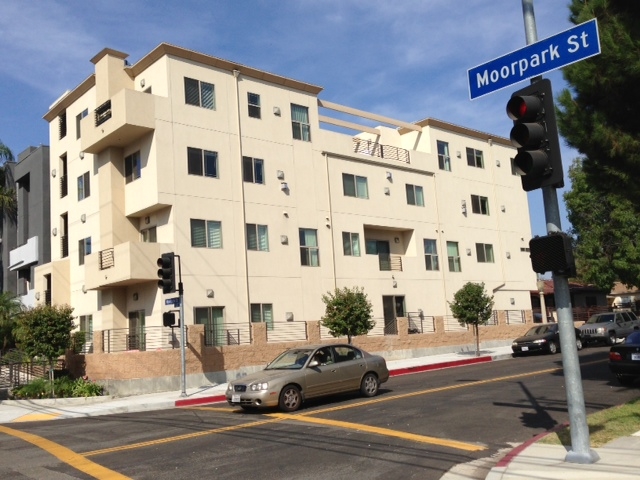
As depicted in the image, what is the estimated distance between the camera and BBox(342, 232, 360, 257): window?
1254 inches

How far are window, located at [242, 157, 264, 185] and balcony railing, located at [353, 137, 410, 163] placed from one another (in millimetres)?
6755

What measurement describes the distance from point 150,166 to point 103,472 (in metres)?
18.5

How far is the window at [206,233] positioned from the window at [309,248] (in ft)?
14.5

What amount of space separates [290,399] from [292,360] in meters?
1.33

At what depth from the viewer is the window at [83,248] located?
29728mm

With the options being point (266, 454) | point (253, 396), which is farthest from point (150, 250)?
point (266, 454)

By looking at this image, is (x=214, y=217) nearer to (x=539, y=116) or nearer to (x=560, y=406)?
(x=560, y=406)

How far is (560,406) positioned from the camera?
1352 centimetres

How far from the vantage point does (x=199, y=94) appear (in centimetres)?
2784

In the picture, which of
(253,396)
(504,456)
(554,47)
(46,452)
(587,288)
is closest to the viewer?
(554,47)

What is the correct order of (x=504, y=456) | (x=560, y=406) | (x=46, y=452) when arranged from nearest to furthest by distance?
(x=504, y=456) → (x=46, y=452) → (x=560, y=406)


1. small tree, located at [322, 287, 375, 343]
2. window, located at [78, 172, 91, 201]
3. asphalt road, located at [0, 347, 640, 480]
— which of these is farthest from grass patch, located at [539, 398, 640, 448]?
window, located at [78, 172, 91, 201]

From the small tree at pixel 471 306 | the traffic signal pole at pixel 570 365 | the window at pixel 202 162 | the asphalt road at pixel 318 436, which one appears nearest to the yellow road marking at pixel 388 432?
the asphalt road at pixel 318 436

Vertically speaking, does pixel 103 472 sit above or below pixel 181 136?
below
